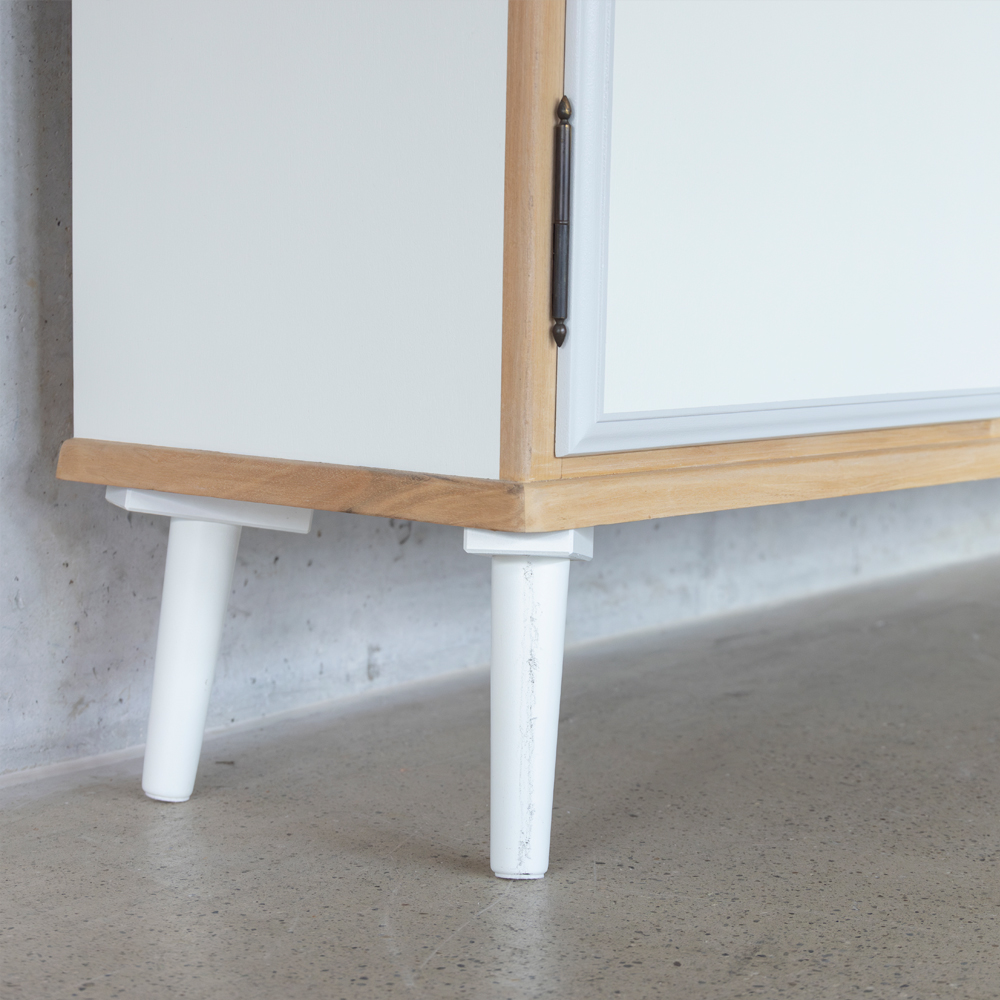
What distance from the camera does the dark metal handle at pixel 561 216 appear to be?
0.81 metres

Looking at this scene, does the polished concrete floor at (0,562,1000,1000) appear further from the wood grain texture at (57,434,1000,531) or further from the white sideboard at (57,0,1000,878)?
the wood grain texture at (57,434,1000,531)

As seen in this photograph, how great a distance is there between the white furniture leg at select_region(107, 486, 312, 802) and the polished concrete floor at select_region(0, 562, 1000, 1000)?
7cm

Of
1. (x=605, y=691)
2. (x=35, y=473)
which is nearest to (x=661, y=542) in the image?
(x=605, y=691)

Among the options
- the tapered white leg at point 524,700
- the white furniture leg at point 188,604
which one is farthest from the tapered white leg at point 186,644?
the tapered white leg at point 524,700

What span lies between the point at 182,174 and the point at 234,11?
0.43ft

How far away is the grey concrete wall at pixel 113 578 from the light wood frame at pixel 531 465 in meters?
0.16

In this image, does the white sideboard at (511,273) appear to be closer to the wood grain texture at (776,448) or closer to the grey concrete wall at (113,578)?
the wood grain texture at (776,448)

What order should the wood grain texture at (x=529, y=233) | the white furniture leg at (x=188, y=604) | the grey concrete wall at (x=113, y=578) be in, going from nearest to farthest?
the wood grain texture at (x=529, y=233)
the white furniture leg at (x=188, y=604)
the grey concrete wall at (x=113, y=578)

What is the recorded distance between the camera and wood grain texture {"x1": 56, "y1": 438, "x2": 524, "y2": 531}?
32.9 inches

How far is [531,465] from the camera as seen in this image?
818 mm

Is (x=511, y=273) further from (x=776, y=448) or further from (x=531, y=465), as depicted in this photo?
(x=776, y=448)

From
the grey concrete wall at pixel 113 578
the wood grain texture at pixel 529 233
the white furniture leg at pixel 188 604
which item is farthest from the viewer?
the grey concrete wall at pixel 113 578

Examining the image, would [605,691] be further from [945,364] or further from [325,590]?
[945,364]

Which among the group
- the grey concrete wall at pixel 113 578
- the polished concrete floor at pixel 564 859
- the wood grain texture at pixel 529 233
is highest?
the wood grain texture at pixel 529 233
